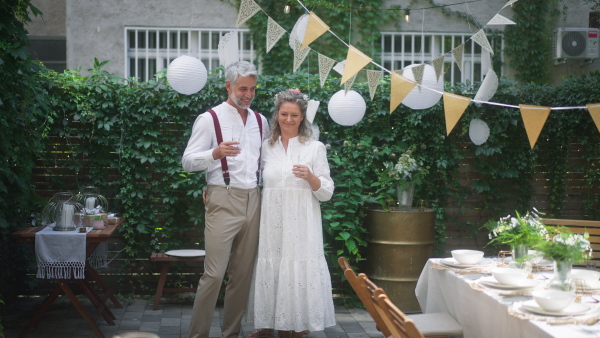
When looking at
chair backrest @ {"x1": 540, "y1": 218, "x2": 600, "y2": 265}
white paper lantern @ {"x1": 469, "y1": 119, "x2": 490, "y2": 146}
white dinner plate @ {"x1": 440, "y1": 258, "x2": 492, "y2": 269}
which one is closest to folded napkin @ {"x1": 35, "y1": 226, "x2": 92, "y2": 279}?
white dinner plate @ {"x1": 440, "y1": 258, "x2": 492, "y2": 269}

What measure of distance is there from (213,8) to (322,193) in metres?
5.71

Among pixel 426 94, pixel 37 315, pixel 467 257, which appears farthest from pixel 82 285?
pixel 426 94

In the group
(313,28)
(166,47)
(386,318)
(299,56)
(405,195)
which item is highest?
(166,47)

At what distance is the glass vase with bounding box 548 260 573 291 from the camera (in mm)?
2750

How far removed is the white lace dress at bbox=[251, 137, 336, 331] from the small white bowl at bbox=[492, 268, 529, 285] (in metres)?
1.49

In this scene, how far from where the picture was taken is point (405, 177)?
18.5 feet

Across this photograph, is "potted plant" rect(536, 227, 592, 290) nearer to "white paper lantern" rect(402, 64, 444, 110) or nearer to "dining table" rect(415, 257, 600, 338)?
"dining table" rect(415, 257, 600, 338)

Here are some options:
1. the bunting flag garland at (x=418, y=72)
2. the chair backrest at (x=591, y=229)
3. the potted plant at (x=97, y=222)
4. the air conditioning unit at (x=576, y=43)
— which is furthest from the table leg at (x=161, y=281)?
the air conditioning unit at (x=576, y=43)

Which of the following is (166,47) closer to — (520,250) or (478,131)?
(478,131)

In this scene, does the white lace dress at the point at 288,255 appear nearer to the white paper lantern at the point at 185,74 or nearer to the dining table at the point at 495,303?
the dining table at the point at 495,303

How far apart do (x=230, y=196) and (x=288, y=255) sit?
563 millimetres

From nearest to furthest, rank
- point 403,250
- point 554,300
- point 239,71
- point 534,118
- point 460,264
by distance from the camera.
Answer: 1. point 554,300
2. point 460,264
3. point 239,71
4. point 534,118
5. point 403,250

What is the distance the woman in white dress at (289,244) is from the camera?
429cm

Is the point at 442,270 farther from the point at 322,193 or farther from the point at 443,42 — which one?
the point at 443,42
